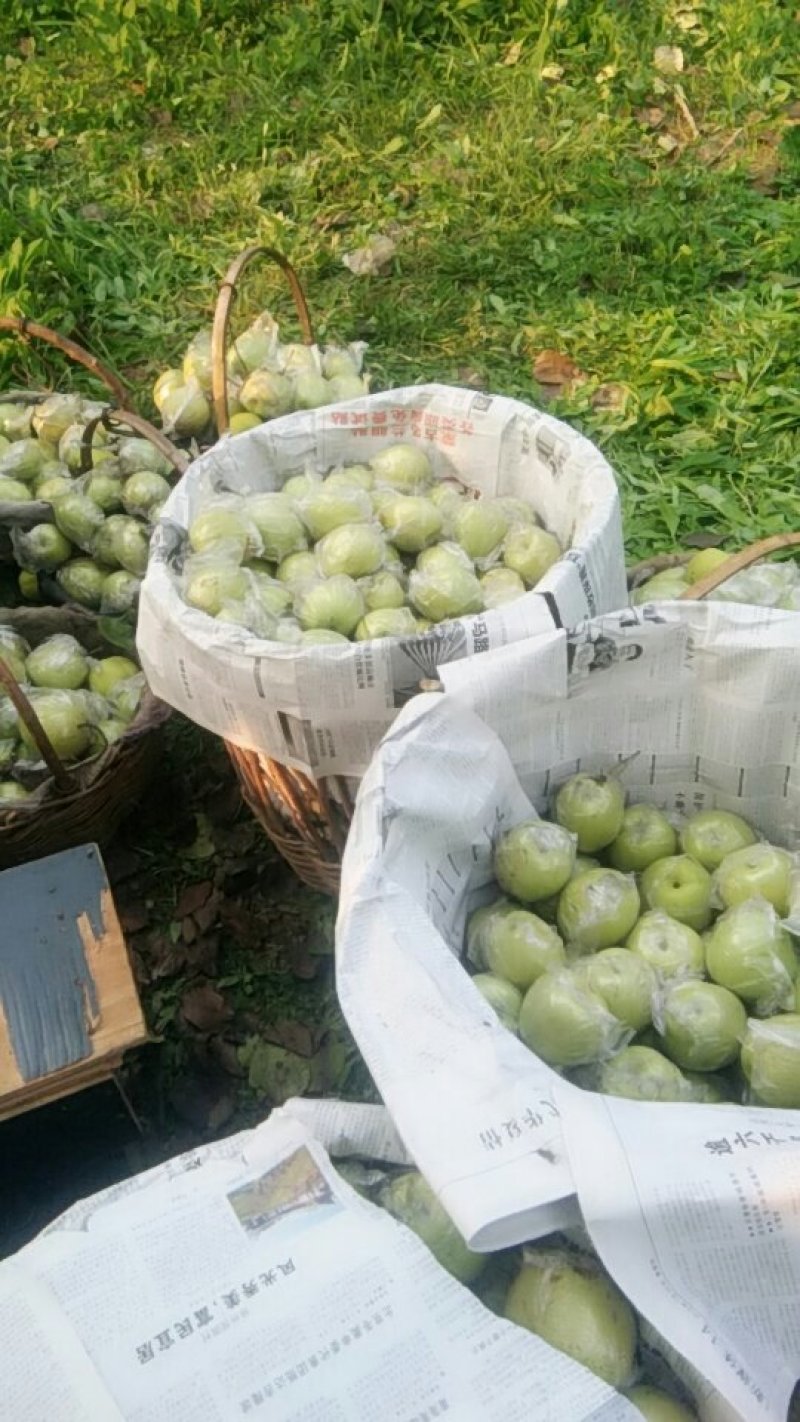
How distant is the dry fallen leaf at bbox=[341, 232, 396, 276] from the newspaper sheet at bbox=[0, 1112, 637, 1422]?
3943 mm

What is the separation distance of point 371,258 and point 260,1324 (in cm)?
415

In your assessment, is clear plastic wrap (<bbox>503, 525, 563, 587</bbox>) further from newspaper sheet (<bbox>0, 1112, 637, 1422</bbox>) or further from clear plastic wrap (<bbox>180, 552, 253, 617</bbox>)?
newspaper sheet (<bbox>0, 1112, 637, 1422</bbox>)

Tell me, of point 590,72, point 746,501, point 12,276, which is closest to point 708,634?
point 746,501

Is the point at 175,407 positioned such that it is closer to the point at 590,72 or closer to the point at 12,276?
the point at 12,276

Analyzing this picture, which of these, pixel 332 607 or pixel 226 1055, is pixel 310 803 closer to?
pixel 332 607

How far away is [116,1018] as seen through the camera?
214 cm

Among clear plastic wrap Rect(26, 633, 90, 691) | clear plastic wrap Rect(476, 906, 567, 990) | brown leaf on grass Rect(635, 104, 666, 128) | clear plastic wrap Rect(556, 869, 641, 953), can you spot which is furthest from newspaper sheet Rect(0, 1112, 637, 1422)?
brown leaf on grass Rect(635, 104, 666, 128)

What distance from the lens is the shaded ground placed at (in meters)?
2.39

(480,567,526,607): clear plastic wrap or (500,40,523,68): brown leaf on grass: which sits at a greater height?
(500,40,523,68): brown leaf on grass

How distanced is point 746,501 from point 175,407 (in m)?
1.69

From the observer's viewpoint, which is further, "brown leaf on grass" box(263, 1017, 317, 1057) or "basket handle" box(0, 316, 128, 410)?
"basket handle" box(0, 316, 128, 410)

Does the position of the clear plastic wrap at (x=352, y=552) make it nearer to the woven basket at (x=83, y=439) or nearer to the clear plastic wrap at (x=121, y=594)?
the woven basket at (x=83, y=439)

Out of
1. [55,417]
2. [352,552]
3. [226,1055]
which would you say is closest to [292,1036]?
[226,1055]

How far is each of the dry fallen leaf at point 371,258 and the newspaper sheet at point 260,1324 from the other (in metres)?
3.94
